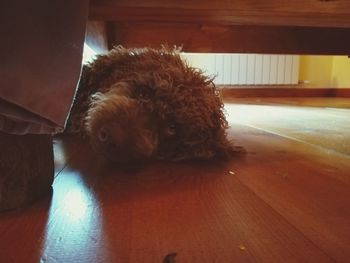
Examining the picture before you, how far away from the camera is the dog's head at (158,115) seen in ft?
2.66

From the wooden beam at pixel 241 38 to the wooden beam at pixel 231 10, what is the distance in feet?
3.15

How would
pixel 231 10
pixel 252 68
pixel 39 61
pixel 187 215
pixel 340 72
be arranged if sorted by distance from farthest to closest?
pixel 340 72 < pixel 252 68 < pixel 231 10 < pixel 187 215 < pixel 39 61

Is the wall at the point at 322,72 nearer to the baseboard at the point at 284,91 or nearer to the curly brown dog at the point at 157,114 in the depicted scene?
the baseboard at the point at 284,91

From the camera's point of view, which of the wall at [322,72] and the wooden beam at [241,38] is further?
the wall at [322,72]

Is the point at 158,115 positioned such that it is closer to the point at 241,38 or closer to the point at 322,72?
the point at 241,38

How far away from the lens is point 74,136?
1180mm

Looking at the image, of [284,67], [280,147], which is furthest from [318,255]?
[284,67]

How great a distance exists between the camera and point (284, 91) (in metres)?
4.84

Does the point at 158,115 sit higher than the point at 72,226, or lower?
higher

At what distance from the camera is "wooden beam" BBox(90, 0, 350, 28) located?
117 cm

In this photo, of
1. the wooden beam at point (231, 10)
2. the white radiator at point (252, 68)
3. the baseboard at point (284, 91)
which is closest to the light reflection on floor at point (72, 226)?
the wooden beam at point (231, 10)

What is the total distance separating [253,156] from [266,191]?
33 centimetres

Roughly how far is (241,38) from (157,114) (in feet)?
5.63

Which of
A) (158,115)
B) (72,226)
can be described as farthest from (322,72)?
(72,226)
